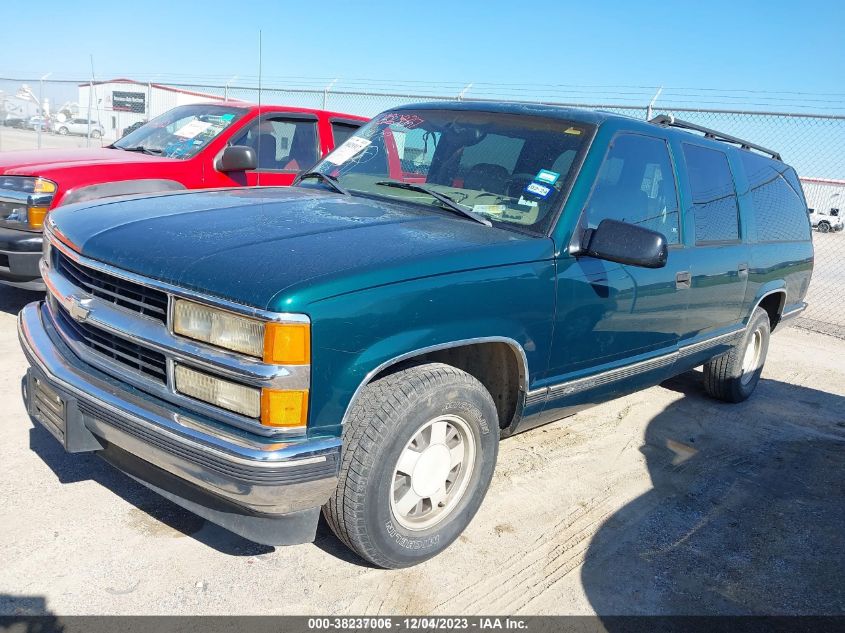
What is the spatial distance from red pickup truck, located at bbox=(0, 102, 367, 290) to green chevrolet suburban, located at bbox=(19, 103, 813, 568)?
226 centimetres

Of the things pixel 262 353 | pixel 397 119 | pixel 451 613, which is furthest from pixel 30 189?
pixel 451 613

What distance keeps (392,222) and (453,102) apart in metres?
1.29

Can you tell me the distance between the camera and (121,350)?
8.80 ft

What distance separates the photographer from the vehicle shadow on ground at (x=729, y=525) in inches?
118

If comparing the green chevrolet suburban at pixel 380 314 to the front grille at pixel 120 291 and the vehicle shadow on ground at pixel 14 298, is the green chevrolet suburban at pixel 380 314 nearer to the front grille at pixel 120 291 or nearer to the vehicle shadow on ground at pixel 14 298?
the front grille at pixel 120 291

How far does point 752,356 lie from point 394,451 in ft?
13.0

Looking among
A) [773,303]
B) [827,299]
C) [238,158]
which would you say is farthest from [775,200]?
[827,299]

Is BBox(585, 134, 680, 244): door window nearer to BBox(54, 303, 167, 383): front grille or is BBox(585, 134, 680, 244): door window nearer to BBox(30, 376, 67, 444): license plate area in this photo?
BBox(54, 303, 167, 383): front grille

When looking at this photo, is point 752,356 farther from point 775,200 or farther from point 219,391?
point 219,391

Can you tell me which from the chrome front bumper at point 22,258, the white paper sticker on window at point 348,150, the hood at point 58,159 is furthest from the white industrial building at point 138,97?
the white paper sticker on window at point 348,150

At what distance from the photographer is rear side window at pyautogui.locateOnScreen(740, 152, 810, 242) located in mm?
4961

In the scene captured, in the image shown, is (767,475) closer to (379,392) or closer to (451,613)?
(451,613)

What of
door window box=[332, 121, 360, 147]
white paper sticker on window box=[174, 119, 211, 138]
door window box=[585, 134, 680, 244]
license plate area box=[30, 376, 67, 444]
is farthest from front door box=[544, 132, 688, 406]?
white paper sticker on window box=[174, 119, 211, 138]

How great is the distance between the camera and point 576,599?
114 inches
